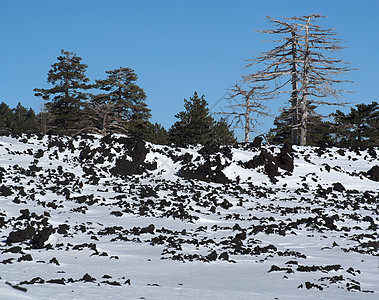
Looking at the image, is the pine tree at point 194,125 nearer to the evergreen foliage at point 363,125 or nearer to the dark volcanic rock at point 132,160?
the evergreen foliage at point 363,125

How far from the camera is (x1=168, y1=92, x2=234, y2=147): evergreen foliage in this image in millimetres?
47500

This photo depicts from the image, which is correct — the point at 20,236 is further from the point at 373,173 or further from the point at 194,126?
the point at 194,126

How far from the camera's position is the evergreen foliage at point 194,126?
1870 inches

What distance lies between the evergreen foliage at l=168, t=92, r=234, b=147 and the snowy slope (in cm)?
2391

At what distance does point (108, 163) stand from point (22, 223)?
9720 millimetres

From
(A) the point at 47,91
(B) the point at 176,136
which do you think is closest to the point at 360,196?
(B) the point at 176,136

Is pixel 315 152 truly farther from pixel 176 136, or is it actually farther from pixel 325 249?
pixel 176 136

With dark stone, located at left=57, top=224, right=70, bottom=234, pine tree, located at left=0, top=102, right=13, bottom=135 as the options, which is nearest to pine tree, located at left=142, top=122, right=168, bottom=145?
pine tree, located at left=0, top=102, right=13, bottom=135

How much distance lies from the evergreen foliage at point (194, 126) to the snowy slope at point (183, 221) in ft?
78.5

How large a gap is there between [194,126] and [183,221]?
3575 cm

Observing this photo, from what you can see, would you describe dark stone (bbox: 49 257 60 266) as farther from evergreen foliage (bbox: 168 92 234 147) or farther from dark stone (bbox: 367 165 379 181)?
evergreen foliage (bbox: 168 92 234 147)

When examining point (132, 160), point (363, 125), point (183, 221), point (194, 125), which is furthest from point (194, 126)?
point (183, 221)

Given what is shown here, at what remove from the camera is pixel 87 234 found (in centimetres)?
966

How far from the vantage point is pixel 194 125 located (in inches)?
1871
